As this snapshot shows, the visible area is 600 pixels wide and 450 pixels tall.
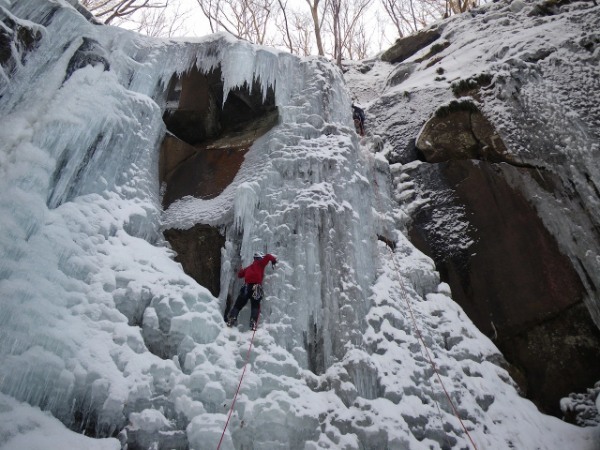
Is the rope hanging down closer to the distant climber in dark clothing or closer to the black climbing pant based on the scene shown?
the black climbing pant

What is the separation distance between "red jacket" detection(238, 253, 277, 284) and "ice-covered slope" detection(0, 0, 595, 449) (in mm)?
264

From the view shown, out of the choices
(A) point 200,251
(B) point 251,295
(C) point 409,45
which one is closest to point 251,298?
(B) point 251,295

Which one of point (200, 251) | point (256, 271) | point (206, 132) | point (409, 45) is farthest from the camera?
point (409, 45)

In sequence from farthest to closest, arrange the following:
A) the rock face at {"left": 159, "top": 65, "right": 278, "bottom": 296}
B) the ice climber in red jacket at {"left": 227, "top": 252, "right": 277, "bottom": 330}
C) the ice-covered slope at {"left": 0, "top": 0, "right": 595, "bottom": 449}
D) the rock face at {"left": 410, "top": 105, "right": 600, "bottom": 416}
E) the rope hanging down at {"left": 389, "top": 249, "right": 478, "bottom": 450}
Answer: the rock face at {"left": 159, "top": 65, "right": 278, "bottom": 296}
the rock face at {"left": 410, "top": 105, "right": 600, "bottom": 416}
the ice climber in red jacket at {"left": 227, "top": 252, "right": 277, "bottom": 330}
the rope hanging down at {"left": 389, "top": 249, "right": 478, "bottom": 450}
the ice-covered slope at {"left": 0, "top": 0, "right": 595, "bottom": 449}

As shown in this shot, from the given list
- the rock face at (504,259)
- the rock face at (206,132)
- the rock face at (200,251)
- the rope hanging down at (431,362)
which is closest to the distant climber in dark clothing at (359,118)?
the rock face at (504,259)

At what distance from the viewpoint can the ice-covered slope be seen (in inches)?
132

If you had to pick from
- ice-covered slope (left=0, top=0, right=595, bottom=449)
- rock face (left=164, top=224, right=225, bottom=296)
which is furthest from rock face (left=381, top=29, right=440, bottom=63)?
rock face (left=164, top=224, right=225, bottom=296)

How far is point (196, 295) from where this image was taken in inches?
175

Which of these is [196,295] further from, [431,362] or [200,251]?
[431,362]

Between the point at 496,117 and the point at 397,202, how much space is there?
2175mm

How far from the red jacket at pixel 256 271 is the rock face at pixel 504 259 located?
2482 millimetres

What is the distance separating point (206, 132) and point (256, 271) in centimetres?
337

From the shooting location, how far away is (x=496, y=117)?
635cm

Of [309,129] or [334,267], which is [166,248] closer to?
[334,267]
